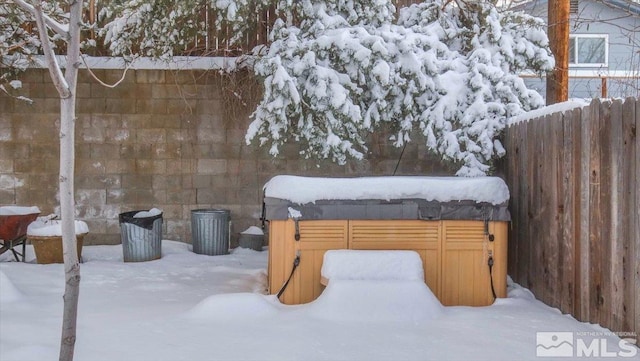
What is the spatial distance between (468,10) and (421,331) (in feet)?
16.5

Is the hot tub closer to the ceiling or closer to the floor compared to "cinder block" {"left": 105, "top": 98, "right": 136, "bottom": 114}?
closer to the floor

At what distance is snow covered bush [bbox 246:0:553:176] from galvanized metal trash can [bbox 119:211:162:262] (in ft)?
6.04

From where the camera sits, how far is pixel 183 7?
7234 mm

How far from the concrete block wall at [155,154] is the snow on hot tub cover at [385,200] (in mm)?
3104

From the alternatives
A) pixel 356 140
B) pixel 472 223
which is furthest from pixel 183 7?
pixel 472 223

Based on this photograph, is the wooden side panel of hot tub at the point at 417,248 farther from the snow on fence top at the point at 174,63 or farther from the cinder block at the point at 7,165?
the cinder block at the point at 7,165

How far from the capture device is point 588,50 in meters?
13.8

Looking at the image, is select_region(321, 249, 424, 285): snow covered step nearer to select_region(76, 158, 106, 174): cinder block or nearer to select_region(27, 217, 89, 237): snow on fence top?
select_region(27, 217, 89, 237): snow on fence top

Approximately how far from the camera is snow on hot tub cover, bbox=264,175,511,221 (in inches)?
195

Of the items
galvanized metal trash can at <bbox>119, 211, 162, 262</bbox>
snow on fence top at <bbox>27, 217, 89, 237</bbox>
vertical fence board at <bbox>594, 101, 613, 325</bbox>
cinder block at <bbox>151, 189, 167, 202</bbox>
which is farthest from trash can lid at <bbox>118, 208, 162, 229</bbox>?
vertical fence board at <bbox>594, 101, 613, 325</bbox>

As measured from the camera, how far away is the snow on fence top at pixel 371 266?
4.62m

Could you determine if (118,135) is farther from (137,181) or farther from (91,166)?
(137,181)

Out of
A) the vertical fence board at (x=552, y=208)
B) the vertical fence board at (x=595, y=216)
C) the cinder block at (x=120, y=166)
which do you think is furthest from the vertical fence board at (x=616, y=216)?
the cinder block at (x=120, y=166)

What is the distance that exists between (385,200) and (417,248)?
1.71 ft
